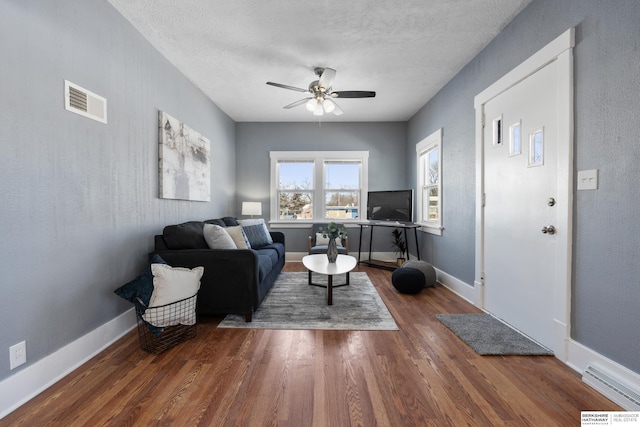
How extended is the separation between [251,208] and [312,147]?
1.69m

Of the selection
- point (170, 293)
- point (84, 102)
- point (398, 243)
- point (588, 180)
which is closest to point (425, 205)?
point (398, 243)

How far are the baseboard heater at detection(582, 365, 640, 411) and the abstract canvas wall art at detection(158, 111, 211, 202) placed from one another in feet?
12.1

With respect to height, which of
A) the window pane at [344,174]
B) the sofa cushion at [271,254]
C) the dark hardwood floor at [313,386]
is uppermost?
the window pane at [344,174]

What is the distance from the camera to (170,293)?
2.13 metres

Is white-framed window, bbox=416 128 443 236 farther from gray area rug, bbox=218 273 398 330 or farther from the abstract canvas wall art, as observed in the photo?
the abstract canvas wall art

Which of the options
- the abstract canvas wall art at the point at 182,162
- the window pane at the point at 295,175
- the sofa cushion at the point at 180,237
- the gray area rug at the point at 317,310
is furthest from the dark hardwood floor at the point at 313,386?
the window pane at the point at 295,175

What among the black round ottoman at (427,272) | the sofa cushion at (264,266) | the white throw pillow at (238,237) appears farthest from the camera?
the black round ottoman at (427,272)

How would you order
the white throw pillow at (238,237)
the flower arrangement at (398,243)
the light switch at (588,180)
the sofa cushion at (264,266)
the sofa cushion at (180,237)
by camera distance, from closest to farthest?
the light switch at (588,180) → the sofa cushion at (180,237) → the sofa cushion at (264,266) → the white throw pillow at (238,237) → the flower arrangement at (398,243)

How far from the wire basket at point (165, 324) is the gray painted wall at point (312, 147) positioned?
3.30 meters

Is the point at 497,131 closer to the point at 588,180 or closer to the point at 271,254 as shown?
Result: the point at 588,180

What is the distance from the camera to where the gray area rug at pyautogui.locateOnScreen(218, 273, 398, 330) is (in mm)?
2504

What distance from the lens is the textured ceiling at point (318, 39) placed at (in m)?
2.29

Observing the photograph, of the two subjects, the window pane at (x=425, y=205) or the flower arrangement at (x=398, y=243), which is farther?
the flower arrangement at (x=398, y=243)

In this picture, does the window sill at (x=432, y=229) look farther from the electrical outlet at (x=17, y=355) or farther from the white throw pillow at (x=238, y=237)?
the electrical outlet at (x=17, y=355)
